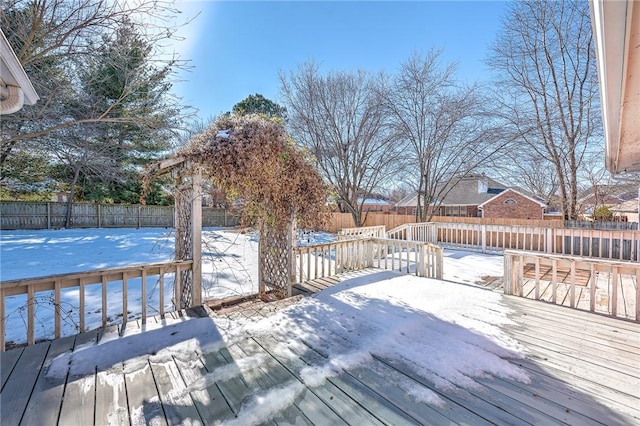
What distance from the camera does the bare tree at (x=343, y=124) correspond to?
13.8 meters

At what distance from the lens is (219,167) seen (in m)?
3.50

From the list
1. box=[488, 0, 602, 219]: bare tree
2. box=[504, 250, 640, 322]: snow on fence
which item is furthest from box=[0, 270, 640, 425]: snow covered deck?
box=[488, 0, 602, 219]: bare tree

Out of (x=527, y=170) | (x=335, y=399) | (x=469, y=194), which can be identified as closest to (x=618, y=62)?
(x=335, y=399)

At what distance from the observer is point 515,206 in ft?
60.0

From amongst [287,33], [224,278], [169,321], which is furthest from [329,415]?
[287,33]

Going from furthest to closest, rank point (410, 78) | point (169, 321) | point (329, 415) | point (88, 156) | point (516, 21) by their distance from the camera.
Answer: point (410, 78) → point (516, 21) → point (88, 156) → point (169, 321) → point (329, 415)

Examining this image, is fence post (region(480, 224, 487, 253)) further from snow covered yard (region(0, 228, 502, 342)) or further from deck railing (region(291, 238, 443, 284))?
deck railing (region(291, 238, 443, 284))

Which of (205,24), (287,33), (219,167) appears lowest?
(219,167)

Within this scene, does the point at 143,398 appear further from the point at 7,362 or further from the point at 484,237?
the point at 484,237

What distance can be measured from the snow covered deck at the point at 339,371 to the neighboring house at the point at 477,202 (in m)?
16.4

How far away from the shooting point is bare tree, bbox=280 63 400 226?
1377cm

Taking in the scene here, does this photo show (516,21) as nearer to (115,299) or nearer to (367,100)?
(367,100)

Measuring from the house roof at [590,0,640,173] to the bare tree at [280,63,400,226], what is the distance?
11560 millimetres

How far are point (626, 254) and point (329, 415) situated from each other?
31.3 feet
